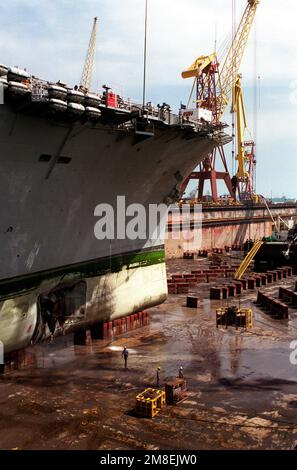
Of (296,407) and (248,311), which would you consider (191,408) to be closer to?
(296,407)

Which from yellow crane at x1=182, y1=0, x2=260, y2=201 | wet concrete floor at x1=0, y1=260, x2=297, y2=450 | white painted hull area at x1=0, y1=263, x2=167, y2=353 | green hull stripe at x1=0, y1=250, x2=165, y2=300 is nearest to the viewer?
wet concrete floor at x1=0, y1=260, x2=297, y2=450

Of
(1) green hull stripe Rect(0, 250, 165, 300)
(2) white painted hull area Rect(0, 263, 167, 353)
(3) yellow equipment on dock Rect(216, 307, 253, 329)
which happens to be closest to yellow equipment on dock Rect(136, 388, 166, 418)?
(2) white painted hull area Rect(0, 263, 167, 353)

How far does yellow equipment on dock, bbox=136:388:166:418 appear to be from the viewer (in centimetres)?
1187

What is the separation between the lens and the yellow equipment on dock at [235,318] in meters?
21.4

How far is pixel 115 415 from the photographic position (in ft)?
39.3

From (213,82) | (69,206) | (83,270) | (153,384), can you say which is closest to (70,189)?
(69,206)

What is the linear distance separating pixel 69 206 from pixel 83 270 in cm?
278

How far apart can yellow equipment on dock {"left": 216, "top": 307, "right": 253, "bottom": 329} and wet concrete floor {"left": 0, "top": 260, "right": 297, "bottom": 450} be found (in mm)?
554

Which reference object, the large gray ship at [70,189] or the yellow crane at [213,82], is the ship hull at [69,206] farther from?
the yellow crane at [213,82]

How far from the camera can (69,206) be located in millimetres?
15680

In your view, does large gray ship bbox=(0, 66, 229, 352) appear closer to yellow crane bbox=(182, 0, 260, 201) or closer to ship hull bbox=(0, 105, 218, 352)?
ship hull bbox=(0, 105, 218, 352)

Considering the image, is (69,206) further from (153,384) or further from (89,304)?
(153,384)

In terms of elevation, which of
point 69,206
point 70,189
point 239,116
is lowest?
point 69,206
